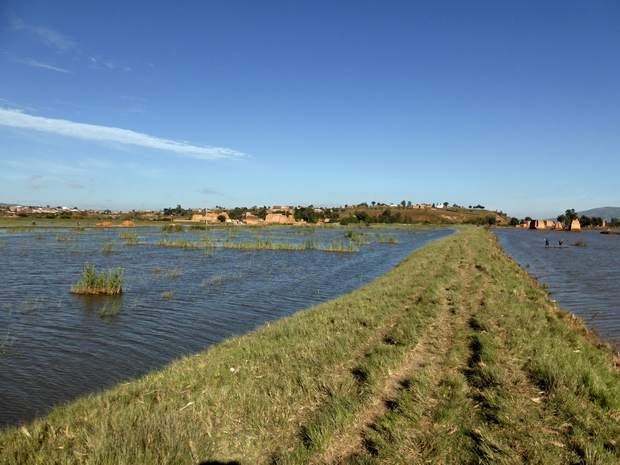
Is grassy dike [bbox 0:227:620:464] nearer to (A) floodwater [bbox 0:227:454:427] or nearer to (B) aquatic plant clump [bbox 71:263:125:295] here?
(A) floodwater [bbox 0:227:454:427]

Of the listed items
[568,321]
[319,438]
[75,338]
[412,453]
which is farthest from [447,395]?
[75,338]

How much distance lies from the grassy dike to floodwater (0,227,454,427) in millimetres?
2007

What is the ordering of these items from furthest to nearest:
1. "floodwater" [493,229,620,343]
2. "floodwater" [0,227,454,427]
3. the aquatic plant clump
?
1. the aquatic plant clump
2. "floodwater" [493,229,620,343]
3. "floodwater" [0,227,454,427]

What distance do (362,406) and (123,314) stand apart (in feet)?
33.7

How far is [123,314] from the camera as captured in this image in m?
12.4

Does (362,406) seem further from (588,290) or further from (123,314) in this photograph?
(588,290)

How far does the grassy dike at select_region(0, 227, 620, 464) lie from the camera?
151 inches

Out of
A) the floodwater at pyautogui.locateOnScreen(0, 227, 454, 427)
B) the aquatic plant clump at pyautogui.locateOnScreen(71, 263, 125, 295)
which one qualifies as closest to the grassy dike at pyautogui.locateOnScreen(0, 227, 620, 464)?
the floodwater at pyautogui.locateOnScreen(0, 227, 454, 427)

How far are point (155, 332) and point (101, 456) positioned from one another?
7336 millimetres

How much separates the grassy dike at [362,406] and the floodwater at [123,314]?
6.58ft

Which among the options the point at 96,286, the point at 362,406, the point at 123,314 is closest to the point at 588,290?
the point at 362,406

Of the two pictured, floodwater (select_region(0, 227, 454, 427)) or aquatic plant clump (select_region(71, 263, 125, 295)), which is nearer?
floodwater (select_region(0, 227, 454, 427))

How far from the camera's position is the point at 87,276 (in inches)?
605

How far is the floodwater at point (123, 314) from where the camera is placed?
24.1 ft
